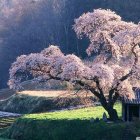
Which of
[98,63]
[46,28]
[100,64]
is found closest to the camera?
[100,64]

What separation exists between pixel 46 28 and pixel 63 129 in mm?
68889

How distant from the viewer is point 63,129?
33.5 meters

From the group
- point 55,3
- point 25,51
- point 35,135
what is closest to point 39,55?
point 35,135

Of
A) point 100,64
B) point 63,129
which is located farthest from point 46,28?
point 100,64

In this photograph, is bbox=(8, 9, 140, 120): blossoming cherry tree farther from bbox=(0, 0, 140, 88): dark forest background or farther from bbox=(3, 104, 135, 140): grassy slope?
bbox=(0, 0, 140, 88): dark forest background

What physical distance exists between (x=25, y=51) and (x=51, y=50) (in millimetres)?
65876

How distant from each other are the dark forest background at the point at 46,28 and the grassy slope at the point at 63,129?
183 feet

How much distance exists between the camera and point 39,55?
3291 centimetres

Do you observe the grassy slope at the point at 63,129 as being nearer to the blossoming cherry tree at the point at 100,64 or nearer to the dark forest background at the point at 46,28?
the blossoming cherry tree at the point at 100,64

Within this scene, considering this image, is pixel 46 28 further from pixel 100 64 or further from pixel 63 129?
pixel 100 64

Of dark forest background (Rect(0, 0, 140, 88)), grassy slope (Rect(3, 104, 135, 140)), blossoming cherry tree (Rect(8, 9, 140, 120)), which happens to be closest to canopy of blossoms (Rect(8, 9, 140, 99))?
blossoming cherry tree (Rect(8, 9, 140, 120))

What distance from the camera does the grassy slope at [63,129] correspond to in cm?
3084

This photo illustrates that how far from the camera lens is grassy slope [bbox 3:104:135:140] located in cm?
3084

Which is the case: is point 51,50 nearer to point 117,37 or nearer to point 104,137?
point 117,37
